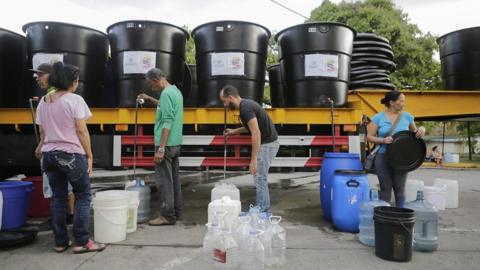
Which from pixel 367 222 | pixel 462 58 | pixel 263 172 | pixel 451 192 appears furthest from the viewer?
pixel 462 58

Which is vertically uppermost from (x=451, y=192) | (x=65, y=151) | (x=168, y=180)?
(x=65, y=151)

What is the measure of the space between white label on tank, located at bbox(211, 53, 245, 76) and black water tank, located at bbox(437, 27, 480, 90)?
146 inches

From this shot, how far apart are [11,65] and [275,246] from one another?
4.19 m

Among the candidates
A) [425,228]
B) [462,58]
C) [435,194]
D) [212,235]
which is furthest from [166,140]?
[462,58]

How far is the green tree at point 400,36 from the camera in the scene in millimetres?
16719

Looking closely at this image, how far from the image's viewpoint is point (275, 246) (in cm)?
301

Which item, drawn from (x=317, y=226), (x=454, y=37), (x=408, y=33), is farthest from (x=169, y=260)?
(x=408, y=33)

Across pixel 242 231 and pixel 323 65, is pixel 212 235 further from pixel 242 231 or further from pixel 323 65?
pixel 323 65

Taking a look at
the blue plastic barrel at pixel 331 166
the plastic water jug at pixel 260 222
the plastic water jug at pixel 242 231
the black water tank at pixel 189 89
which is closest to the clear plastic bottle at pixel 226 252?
the plastic water jug at pixel 242 231

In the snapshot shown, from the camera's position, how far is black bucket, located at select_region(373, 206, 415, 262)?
3043 millimetres

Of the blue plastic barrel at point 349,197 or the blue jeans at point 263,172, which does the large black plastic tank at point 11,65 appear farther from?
the blue plastic barrel at point 349,197

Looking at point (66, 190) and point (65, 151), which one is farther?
point (66, 190)

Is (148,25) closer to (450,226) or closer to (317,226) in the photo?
(317,226)

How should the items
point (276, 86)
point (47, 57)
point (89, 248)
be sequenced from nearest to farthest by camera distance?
point (89, 248)
point (47, 57)
point (276, 86)
